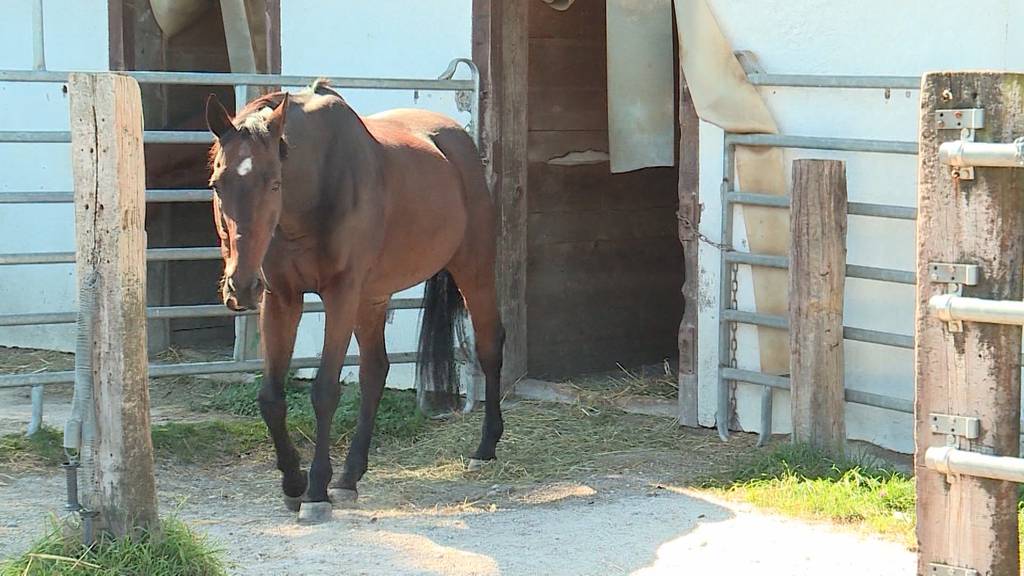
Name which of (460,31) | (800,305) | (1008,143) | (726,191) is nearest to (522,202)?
(460,31)

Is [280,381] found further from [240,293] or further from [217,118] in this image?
[217,118]

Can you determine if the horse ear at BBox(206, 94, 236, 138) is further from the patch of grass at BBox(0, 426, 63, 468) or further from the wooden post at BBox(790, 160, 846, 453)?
the wooden post at BBox(790, 160, 846, 453)

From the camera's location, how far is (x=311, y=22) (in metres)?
7.47

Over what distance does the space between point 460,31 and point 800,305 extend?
8.15 feet

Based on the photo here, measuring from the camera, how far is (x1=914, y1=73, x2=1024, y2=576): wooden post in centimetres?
312

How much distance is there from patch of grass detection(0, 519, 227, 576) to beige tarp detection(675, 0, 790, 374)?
3.11 metres

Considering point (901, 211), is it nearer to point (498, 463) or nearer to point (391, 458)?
point (498, 463)

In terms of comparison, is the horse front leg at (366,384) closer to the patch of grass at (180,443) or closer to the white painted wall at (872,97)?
the patch of grass at (180,443)

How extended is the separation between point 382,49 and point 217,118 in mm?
2752

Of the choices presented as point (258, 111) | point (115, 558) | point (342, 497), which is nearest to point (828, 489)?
point (342, 497)

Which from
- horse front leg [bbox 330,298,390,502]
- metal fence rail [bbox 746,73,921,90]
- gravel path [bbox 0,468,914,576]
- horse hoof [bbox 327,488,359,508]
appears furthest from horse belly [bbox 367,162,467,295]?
metal fence rail [bbox 746,73,921,90]

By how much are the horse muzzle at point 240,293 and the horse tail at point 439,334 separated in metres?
1.89

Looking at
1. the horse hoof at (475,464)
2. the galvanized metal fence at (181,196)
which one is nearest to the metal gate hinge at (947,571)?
the horse hoof at (475,464)

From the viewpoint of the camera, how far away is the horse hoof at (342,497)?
5.36 m
